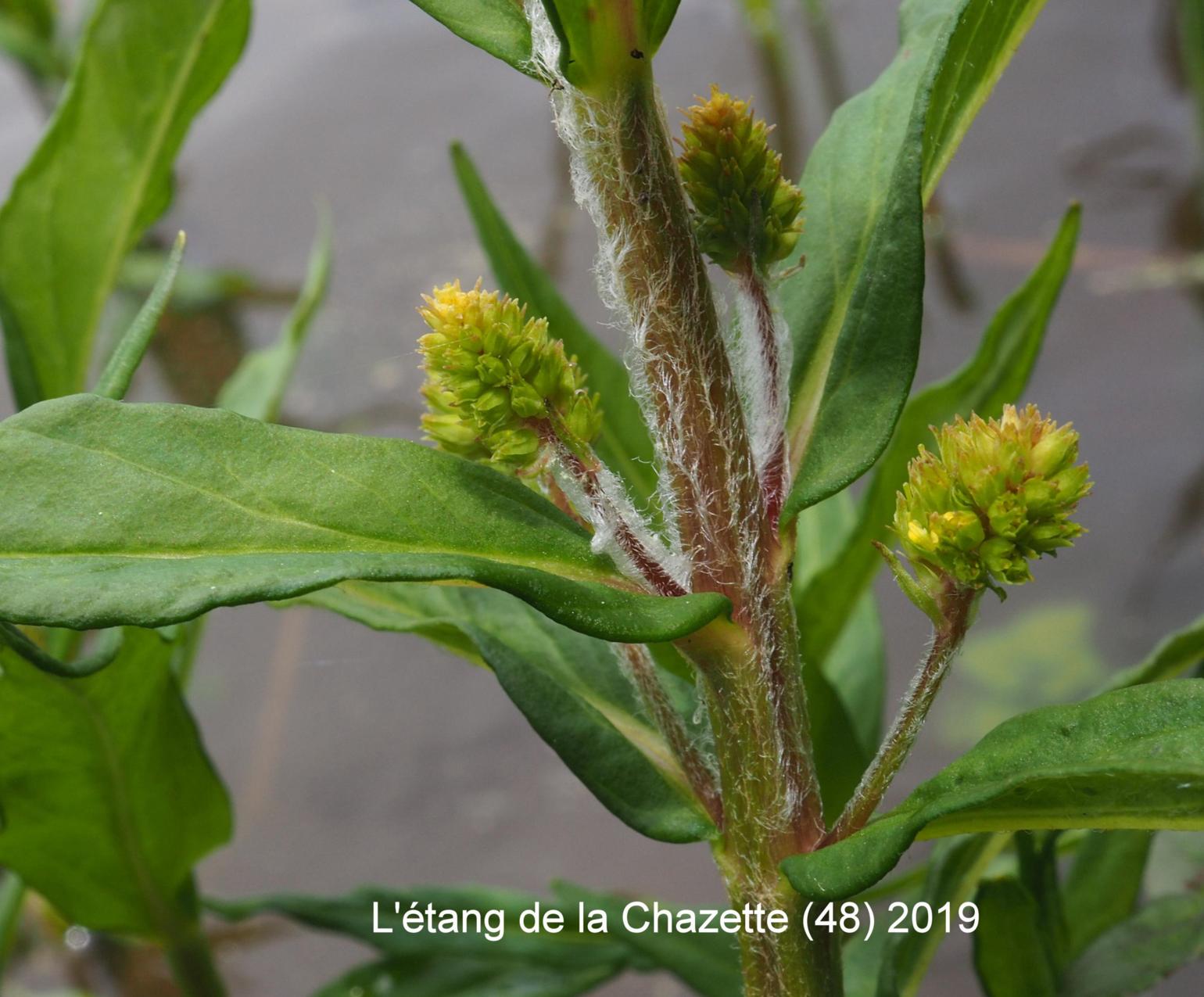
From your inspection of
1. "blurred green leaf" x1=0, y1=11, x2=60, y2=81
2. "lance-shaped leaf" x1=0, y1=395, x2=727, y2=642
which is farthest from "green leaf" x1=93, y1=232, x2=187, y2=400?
"blurred green leaf" x1=0, y1=11, x2=60, y2=81

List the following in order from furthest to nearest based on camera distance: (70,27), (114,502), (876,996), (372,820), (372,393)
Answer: (372,393) → (70,27) → (372,820) → (876,996) → (114,502)

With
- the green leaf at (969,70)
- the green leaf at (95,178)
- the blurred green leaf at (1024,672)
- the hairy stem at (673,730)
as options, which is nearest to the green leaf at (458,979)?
the hairy stem at (673,730)

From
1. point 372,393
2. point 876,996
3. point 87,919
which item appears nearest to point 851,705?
point 876,996

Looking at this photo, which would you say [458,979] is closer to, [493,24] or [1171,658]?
[1171,658]

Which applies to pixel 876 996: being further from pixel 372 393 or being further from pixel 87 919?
pixel 372 393

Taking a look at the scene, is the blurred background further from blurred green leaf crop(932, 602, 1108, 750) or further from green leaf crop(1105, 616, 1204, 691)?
green leaf crop(1105, 616, 1204, 691)

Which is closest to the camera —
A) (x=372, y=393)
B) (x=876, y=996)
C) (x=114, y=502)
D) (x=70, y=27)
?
(x=114, y=502)
